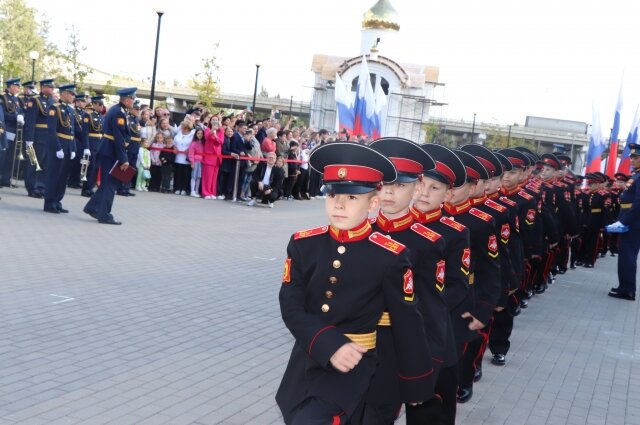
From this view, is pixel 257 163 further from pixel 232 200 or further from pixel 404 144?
pixel 404 144

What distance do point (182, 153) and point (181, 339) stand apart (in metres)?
13.1

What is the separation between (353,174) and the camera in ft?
10.7

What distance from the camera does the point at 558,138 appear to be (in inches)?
3467

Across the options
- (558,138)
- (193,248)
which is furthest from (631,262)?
(558,138)

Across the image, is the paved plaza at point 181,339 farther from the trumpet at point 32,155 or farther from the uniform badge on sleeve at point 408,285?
the trumpet at point 32,155

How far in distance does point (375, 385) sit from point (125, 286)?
5.25m

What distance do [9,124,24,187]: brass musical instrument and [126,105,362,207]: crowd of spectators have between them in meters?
2.75

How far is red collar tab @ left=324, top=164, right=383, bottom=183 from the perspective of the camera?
3.27m

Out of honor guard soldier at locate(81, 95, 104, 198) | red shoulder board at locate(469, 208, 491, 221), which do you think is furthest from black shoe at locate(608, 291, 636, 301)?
honor guard soldier at locate(81, 95, 104, 198)

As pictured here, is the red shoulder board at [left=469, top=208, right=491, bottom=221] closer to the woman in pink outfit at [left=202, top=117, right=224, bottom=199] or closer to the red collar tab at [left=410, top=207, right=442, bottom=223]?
the red collar tab at [left=410, top=207, right=442, bottom=223]

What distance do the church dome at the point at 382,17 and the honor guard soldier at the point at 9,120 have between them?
64.8 m

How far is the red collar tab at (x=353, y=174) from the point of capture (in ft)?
10.7

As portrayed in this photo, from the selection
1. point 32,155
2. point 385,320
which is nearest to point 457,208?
point 385,320

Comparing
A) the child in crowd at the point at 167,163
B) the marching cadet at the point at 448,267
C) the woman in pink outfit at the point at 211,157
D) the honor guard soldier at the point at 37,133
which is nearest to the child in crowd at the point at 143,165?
the child in crowd at the point at 167,163
